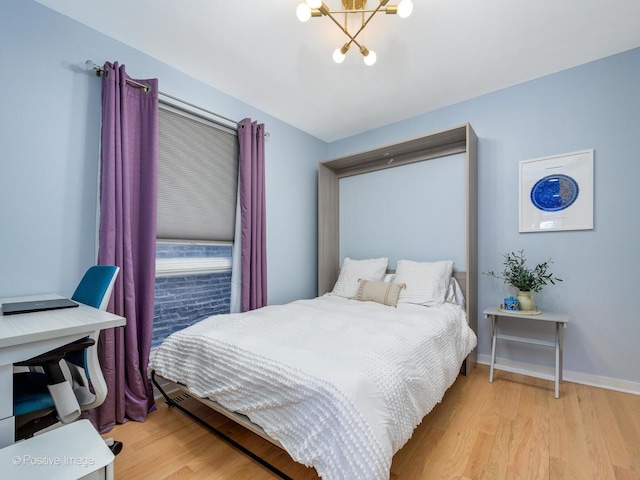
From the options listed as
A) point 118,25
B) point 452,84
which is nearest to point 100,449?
point 118,25

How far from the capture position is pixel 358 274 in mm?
3137

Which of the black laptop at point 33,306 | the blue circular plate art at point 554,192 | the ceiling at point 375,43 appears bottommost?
the black laptop at point 33,306

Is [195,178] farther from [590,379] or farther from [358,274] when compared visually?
[590,379]

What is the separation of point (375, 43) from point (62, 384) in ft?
8.66

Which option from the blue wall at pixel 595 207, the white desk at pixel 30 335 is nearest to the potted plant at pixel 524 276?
the blue wall at pixel 595 207

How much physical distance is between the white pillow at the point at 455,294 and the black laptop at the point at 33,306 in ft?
9.06

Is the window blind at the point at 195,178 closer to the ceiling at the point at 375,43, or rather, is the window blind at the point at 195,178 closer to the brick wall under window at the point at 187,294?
the brick wall under window at the point at 187,294

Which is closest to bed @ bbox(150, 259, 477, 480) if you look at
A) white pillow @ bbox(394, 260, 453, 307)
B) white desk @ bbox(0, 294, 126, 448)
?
white pillow @ bbox(394, 260, 453, 307)

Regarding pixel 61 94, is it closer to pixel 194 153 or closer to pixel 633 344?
pixel 194 153

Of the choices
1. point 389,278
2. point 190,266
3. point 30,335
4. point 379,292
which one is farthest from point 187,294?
point 389,278

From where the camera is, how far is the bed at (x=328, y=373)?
1.13 metres

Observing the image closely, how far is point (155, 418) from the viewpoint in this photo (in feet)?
6.43

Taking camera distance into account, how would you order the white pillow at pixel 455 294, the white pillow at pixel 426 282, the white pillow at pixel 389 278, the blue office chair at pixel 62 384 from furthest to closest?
1. the white pillow at pixel 389 278
2. the white pillow at pixel 455 294
3. the white pillow at pixel 426 282
4. the blue office chair at pixel 62 384

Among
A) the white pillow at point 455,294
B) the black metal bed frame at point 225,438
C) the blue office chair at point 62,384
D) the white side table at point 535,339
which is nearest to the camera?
the blue office chair at point 62,384
